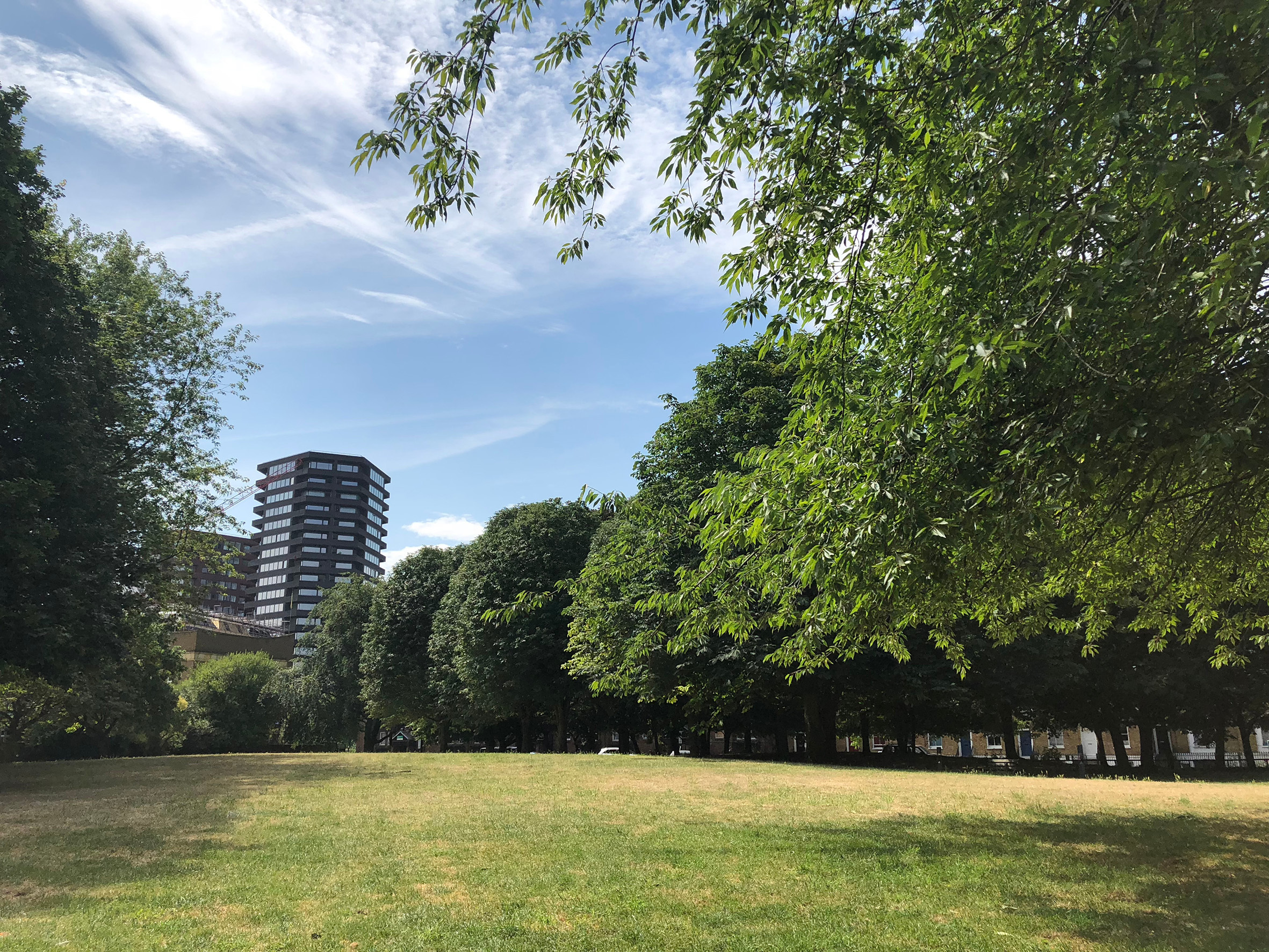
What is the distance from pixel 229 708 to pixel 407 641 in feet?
54.0

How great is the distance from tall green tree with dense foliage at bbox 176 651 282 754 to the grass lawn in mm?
45020

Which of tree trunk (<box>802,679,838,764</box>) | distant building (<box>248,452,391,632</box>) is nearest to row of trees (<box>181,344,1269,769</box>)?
tree trunk (<box>802,679,838,764</box>)

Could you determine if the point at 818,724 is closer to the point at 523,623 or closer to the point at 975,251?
the point at 523,623

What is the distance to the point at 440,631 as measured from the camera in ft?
167

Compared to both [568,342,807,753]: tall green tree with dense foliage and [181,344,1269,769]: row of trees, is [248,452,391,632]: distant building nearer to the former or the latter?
[181,344,1269,769]: row of trees

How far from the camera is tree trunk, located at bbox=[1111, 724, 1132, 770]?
3816cm

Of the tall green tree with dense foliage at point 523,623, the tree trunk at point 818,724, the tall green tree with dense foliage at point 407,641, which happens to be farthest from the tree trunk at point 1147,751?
the tall green tree with dense foliage at point 407,641

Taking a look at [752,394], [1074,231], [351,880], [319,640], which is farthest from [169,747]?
[1074,231]

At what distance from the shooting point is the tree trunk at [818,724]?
33156 mm

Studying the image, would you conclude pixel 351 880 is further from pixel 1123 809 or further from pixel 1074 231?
pixel 1123 809

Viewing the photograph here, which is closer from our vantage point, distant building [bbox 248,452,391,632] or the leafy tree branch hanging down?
the leafy tree branch hanging down

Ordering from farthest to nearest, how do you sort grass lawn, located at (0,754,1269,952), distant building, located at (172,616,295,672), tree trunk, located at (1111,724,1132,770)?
distant building, located at (172,616,295,672), tree trunk, located at (1111,724,1132,770), grass lawn, located at (0,754,1269,952)

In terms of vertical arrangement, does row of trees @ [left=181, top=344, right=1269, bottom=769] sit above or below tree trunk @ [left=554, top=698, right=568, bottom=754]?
above

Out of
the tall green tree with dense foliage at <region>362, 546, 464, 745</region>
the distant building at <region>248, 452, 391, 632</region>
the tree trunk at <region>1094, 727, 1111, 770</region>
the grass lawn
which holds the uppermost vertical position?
the distant building at <region>248, 452, 391, 632</region>
